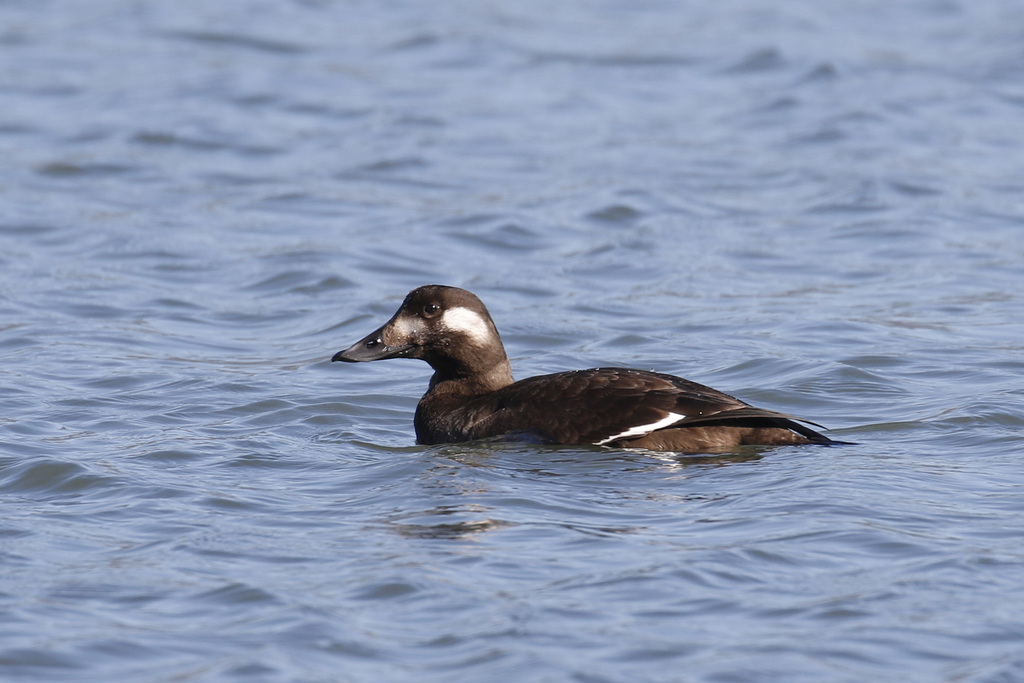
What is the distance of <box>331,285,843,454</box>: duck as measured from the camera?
23.0 feet

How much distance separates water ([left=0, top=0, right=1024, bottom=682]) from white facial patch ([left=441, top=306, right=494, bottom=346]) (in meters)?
0.70

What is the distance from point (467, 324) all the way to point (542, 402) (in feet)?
2.46

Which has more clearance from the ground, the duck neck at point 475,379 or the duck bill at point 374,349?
the duck bill at point 374,349

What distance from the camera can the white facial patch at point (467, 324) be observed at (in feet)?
25.6

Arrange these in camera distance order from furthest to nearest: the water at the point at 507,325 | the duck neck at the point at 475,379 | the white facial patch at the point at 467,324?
the duck neck at the point at 475,379 < the white facial patch at the point at 467,324 < the water at the point at 507,325

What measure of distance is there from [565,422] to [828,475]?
1243 millimetres

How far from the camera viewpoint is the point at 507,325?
415 inches

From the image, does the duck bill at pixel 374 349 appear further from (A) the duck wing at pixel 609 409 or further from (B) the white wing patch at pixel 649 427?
(B) the white wing patch at pixel 649 427

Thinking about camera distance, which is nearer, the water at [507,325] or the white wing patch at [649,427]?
the water at [507,325]

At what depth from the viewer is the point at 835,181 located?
47.9 ft

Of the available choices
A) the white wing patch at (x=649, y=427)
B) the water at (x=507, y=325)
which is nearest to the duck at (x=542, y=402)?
the white wing patch at (x=649, y=427)

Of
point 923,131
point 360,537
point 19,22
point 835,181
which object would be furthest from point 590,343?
point 19,22

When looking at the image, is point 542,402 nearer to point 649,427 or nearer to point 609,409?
point 609,409

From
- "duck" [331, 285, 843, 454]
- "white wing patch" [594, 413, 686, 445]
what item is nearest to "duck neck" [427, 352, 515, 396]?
"duck" [331, 285, 843, 454]
